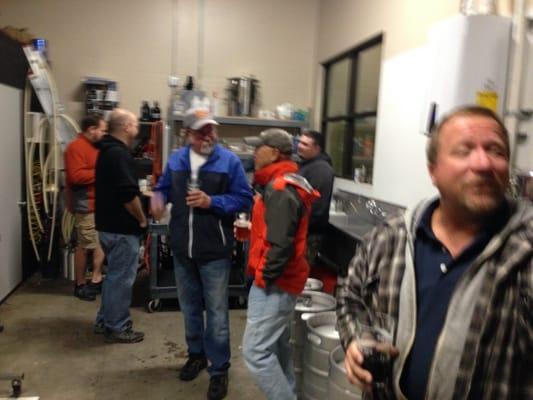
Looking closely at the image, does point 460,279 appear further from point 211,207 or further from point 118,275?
point 118,275

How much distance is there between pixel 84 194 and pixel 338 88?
9.71 feet

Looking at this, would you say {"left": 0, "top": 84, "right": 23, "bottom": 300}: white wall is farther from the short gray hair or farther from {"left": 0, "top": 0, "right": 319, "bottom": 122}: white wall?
the short gray hair

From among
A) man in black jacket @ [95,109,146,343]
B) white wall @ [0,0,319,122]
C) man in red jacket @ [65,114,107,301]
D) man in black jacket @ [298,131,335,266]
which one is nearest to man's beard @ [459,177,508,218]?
man in black jacket @ [95,109,146,343]

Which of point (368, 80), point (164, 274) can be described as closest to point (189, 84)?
point (368, 80)

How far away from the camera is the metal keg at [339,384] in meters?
2.16

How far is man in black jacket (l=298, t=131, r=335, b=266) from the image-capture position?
380 cm

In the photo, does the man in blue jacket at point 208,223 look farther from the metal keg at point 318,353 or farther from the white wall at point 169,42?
the white wall at point 169,42

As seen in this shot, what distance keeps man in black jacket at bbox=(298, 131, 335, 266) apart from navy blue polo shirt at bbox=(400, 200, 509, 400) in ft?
8.59

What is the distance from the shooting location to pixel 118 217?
3.23 m

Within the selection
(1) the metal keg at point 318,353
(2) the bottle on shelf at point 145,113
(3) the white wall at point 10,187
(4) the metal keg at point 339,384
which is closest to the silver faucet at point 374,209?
(1) the metal keg at point 318,353

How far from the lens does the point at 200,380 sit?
116 inches

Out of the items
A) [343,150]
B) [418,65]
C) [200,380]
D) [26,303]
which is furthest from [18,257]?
[418,65]

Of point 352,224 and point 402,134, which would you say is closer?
point 402,134

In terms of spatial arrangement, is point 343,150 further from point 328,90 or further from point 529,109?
point 529,109
